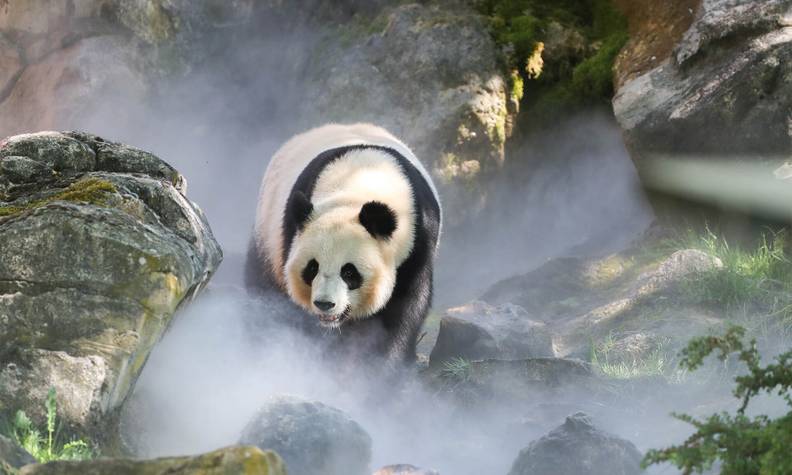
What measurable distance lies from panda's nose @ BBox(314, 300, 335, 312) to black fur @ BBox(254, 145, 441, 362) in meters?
0.74

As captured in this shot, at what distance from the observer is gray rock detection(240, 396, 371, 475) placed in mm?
4613

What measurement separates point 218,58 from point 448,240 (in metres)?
3.56

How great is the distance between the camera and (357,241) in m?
6.23

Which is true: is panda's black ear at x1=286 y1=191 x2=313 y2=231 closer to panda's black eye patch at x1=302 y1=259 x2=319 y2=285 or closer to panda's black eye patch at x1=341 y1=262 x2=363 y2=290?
panda's black eye patch at x1=302 y1=259 x2=319 y2=285

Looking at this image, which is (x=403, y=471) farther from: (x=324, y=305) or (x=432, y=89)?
(x=432, y=89)

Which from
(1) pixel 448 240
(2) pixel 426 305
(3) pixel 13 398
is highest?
(3) pixel 13 398

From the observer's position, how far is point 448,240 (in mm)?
10852

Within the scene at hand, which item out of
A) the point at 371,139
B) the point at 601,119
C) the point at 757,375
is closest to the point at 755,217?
the point at 601,119

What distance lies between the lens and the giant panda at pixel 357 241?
6.20m

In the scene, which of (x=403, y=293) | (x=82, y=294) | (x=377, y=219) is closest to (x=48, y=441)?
(x=82, y=294)

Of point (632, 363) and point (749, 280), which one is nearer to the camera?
point (632, 363)

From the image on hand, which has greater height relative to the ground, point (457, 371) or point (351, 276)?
point (351, 276)

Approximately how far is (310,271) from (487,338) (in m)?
1.79

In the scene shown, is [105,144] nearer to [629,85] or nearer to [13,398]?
[13,398]
